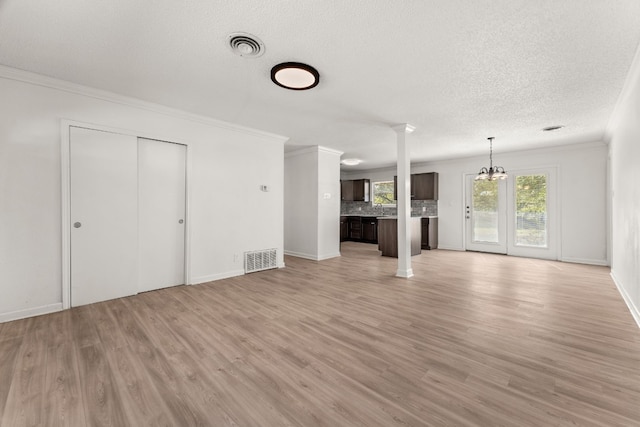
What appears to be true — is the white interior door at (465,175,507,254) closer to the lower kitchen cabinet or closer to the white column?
the lower kitchen cabinet

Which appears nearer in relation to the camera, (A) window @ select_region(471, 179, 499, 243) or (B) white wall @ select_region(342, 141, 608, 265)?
(B) white wall @ select_region(342, 141, 608, 265)

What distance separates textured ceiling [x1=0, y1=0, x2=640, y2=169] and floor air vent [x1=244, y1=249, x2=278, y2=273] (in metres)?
2.39

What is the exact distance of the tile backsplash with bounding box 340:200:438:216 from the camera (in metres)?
8.09

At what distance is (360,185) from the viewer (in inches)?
372

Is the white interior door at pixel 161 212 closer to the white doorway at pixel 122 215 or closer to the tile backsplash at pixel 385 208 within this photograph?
the white doorway at pixel 122 215

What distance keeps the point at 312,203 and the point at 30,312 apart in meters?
4.61

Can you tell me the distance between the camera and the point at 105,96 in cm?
333

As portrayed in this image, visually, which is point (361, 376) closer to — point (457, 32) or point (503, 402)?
point (503, 402)

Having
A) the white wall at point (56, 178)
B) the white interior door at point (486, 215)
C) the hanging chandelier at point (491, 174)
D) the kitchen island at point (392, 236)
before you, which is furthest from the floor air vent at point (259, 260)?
the white interior door at point (486, 215)

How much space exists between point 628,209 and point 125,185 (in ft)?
20.2

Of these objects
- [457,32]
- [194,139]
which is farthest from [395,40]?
[194,139]

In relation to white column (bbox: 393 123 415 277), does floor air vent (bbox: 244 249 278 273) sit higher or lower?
lower

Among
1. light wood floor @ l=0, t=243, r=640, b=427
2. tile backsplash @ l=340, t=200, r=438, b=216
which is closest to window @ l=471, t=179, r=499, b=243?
tile backsplash @ l=340, t=200, r=438, b=216

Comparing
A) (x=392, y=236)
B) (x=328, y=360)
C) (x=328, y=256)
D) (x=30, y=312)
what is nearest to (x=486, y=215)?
(x=392, y=236)
